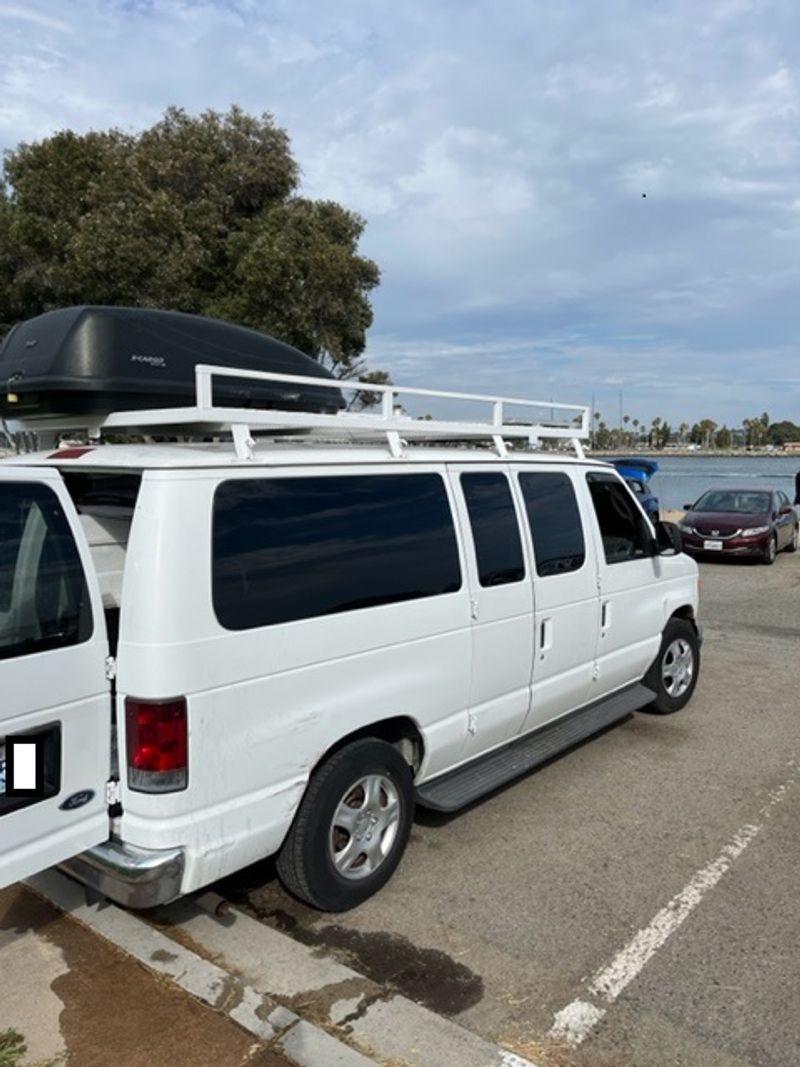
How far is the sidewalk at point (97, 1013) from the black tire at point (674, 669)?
3.92 meters

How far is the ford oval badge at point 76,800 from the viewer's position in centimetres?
262

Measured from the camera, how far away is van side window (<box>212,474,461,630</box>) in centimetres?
284

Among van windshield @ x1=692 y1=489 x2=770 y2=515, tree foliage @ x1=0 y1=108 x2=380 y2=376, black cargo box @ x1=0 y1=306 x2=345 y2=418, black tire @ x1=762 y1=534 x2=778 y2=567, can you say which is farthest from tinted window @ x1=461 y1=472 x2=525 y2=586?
van windshield @ x1=692 y1=489 x2=770 y2=515

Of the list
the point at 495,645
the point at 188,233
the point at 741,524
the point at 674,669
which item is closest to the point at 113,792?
the point at 495,645

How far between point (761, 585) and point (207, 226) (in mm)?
11421

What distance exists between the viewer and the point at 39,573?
8.66ft

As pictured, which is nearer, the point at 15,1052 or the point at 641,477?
the point at 15,1052

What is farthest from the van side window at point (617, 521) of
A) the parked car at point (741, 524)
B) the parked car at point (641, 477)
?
the parked car at point (641, 477)

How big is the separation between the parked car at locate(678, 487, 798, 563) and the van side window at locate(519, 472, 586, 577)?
9.32 meters

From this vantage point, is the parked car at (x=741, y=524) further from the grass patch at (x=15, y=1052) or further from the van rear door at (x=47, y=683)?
the grass patch at (x=15, y=1052)

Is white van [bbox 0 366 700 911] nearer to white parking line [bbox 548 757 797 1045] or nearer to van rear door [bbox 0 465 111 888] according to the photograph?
van rear door [bbox 0 465 111 888]

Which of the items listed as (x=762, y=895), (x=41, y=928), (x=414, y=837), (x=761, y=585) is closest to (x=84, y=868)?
(x=41, y=928)

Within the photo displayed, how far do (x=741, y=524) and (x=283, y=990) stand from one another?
1324cm

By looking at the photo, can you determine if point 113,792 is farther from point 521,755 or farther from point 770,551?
point 770,551
